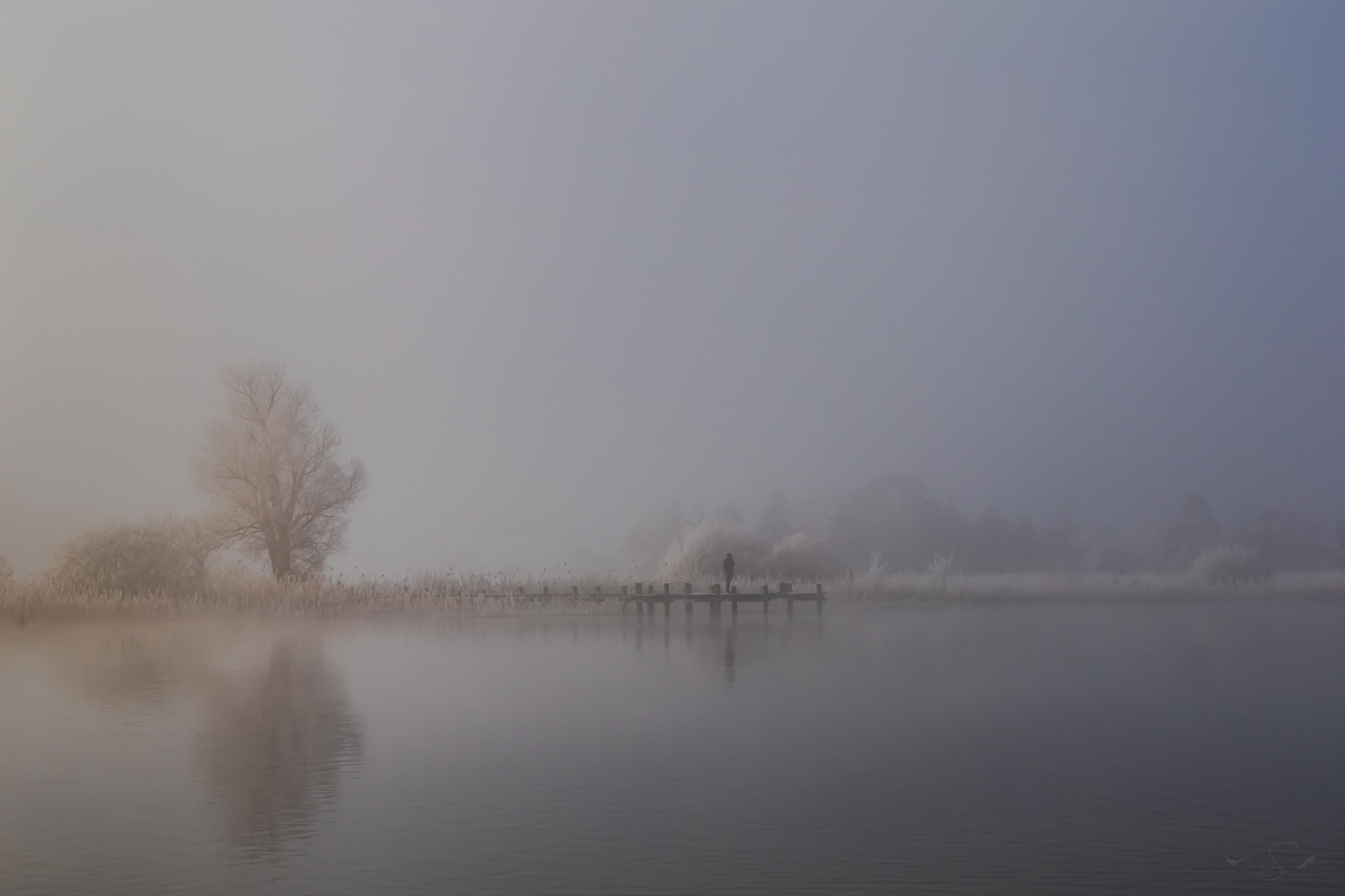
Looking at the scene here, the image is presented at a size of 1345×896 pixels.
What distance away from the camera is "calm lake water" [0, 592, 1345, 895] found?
9977mm

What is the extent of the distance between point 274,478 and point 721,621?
16.0 meters

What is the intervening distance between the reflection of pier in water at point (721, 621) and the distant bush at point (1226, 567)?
16612 mm

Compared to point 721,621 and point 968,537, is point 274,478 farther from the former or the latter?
point 968,537

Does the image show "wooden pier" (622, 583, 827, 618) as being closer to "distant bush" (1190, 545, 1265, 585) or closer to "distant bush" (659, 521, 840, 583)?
"distant bush" (659, 521, 840, 583)

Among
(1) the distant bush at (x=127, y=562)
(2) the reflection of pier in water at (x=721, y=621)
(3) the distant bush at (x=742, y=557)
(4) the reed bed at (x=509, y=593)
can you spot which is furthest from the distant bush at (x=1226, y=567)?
(1) the distant bush at (x=127, y=562)

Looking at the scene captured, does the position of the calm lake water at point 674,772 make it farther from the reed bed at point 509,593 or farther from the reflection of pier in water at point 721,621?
the reed bed at point 509,593

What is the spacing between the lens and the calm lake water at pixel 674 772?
998 cm

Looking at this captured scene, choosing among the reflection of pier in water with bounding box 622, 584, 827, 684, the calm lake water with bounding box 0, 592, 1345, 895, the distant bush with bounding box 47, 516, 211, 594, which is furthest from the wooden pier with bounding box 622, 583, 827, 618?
the calm lake water with bounding box 0, 592, 1345, 895

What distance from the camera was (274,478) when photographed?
43750 mm

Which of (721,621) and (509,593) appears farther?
(509,593)

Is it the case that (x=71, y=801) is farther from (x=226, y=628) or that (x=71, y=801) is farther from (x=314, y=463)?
(x=314, y=463)

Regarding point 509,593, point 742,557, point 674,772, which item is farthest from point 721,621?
point 674,772

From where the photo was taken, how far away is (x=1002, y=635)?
3083 centimetres

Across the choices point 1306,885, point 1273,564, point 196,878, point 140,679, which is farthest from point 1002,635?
point 1273,564
